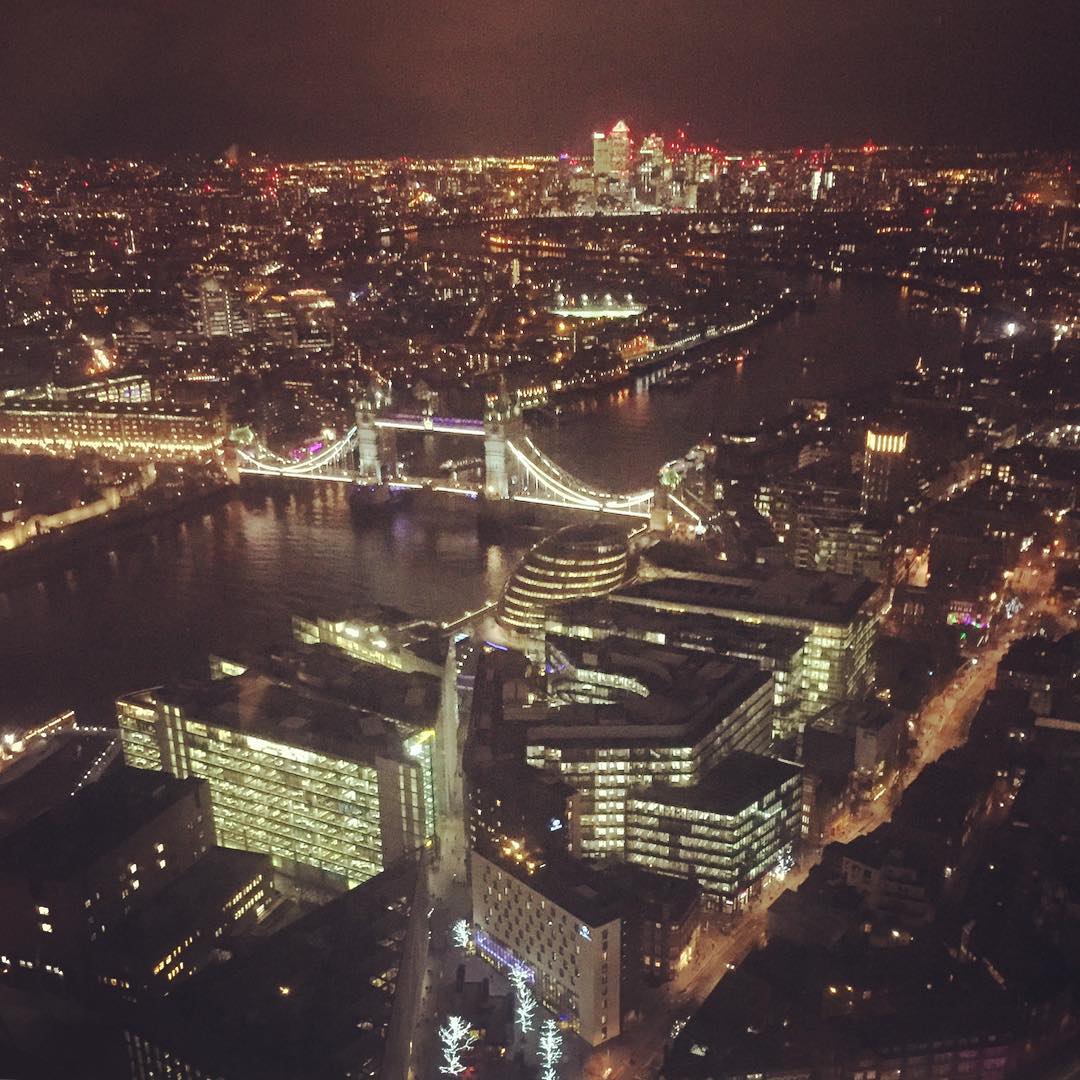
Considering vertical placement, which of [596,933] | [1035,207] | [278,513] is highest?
[1035,207]

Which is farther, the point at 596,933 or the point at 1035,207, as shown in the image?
the point at 1035,207

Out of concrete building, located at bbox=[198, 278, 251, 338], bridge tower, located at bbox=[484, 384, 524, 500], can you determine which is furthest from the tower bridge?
concrete building, located at bbox=[198, 278, 251, 338]

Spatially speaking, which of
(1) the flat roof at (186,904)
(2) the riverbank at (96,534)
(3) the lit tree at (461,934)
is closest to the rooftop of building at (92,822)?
(1) the flat roof at (186,904)

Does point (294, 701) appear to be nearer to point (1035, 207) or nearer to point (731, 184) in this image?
point (1035, 207)

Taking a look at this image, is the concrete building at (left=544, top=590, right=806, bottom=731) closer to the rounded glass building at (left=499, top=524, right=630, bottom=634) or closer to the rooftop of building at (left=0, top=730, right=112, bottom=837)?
the rounded glass building at (left=499, top=524, right=630, bottom=634)

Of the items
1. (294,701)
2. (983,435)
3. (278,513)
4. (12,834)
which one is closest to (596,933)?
(294,701)

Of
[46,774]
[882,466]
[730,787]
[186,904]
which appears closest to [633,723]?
[730,787]
